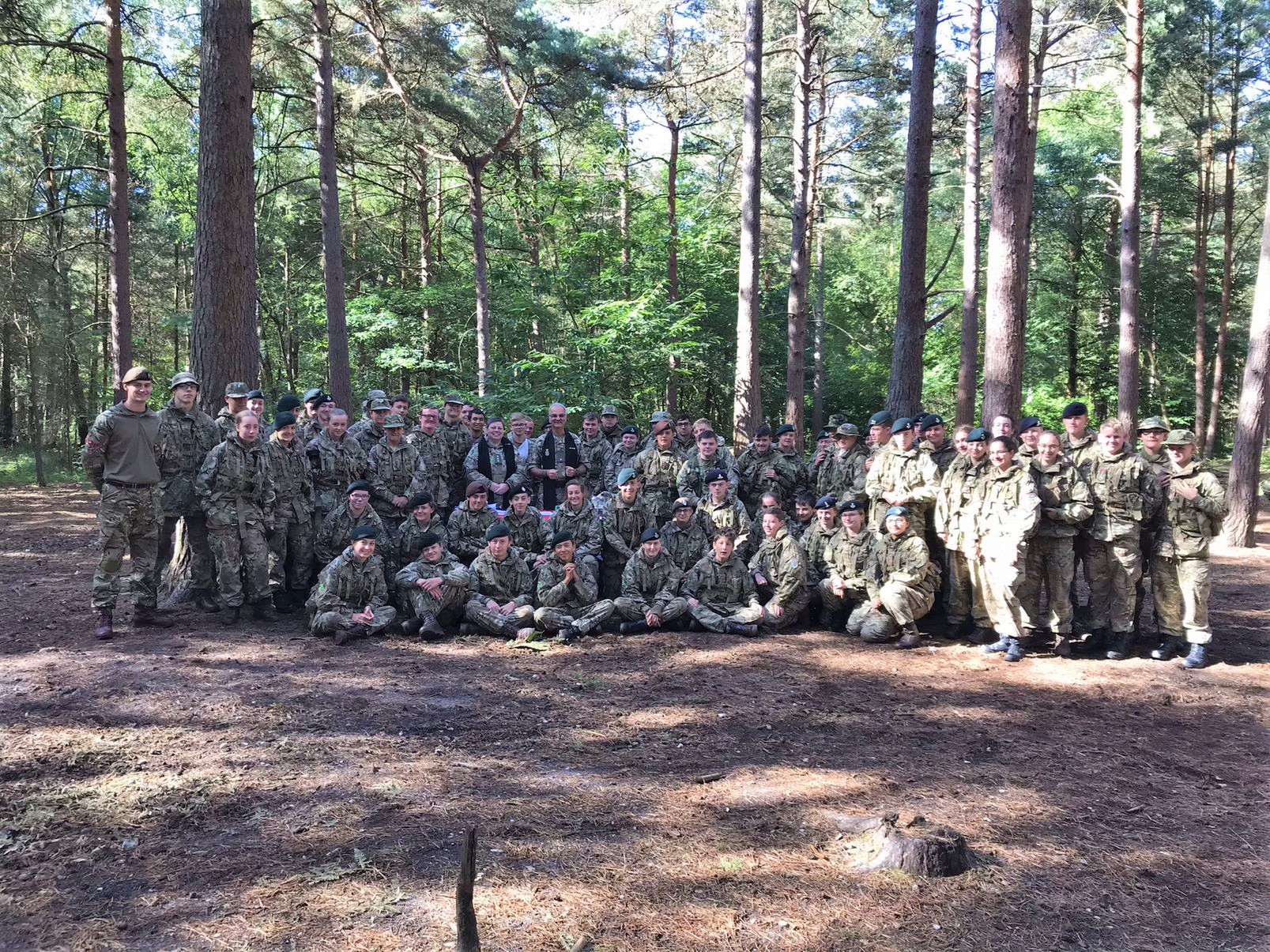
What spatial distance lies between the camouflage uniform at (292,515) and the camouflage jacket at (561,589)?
2.39 meters

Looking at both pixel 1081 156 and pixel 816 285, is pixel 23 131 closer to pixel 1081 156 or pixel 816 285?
pixel 816 285

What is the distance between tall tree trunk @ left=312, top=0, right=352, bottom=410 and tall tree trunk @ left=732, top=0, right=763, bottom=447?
6.85 metres

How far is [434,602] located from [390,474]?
6.51ft

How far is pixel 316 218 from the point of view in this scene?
80.6 feet

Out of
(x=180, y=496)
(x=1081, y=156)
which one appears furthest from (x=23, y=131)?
(x=1081, y=156)

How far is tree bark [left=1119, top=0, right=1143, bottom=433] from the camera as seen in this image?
47.1ft

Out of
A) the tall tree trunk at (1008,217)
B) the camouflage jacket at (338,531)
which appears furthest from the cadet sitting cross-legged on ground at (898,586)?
the camouflage jacket at (338,531)

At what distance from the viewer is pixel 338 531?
840cm

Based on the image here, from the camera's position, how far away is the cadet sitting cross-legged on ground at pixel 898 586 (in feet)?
25.3

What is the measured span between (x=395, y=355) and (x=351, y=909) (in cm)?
1722

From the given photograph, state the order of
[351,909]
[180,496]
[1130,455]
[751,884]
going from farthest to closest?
[180,496]
[1130,455]
[751,884]
[351,909]

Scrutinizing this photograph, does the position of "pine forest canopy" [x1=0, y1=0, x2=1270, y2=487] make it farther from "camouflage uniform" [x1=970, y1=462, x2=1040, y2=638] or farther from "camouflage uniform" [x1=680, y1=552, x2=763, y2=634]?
"camouflage uniform" [x1=680, y1=552, x2=763, y2=634]

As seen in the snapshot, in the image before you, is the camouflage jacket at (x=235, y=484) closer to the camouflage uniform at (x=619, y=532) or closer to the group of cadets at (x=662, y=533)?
the group of cadets at (x=662, y=533)

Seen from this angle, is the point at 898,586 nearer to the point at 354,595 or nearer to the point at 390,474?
the point at 354,595
